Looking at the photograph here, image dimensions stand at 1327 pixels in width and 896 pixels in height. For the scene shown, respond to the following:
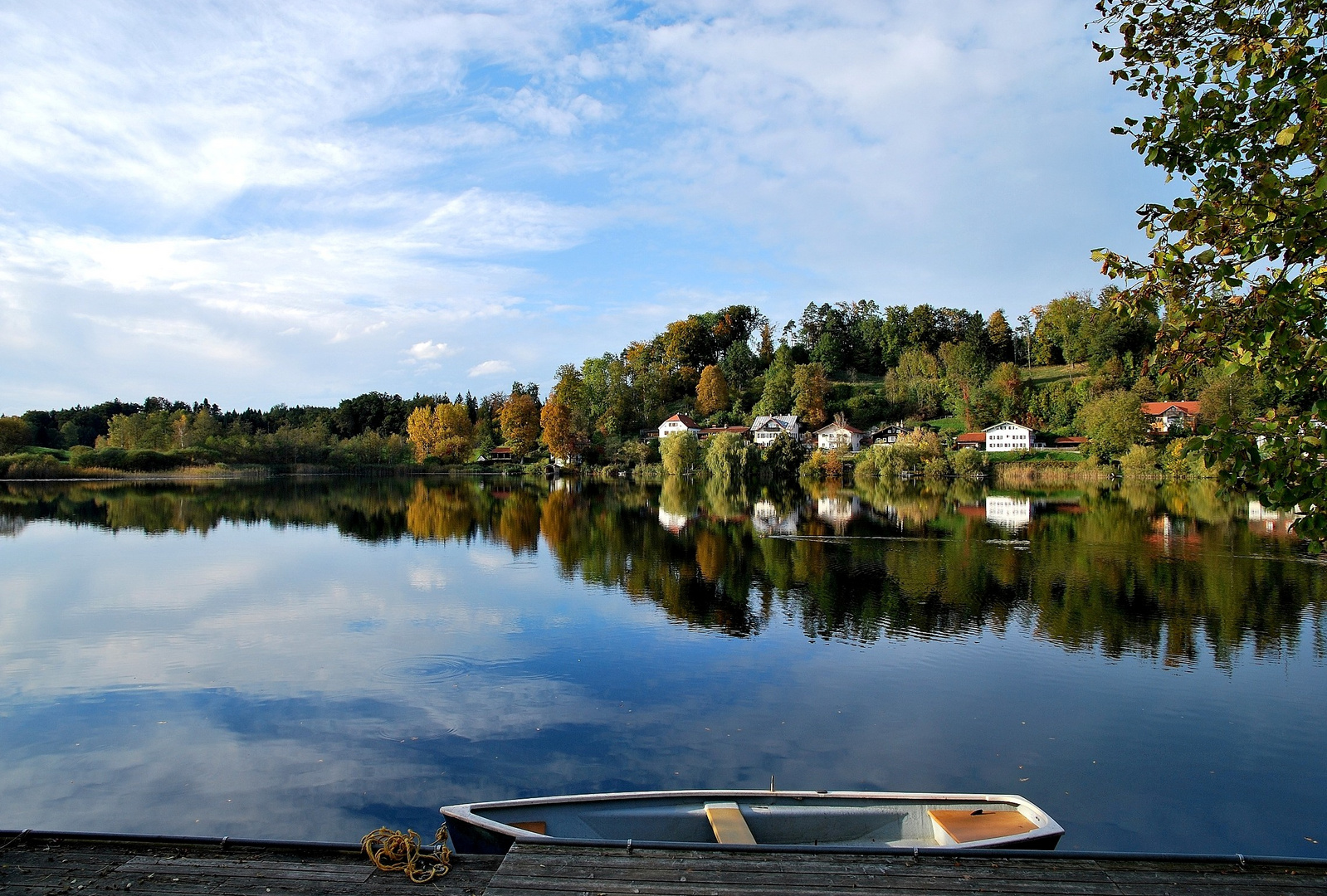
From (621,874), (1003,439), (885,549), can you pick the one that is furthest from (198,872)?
(1003,439)

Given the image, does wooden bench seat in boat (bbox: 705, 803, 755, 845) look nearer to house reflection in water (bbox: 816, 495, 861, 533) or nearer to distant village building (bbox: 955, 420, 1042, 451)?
house reflection in water (bbox: 816, 495, 861, 533)

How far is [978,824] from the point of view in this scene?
714cm

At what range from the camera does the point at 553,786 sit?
9383mm

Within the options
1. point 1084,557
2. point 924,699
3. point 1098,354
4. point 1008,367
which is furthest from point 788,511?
point 1098,354

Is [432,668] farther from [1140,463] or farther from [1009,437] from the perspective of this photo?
[1009,437]

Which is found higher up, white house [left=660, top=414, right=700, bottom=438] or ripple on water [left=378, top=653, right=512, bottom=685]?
white house [left=660, top=414, right=700, bottom=438]

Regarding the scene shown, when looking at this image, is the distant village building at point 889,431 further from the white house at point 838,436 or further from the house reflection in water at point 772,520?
the house reflection in water at point 772,520

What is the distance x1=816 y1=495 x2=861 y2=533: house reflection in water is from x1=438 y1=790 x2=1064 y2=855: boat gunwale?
28.7m

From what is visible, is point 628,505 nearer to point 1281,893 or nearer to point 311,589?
point 311,589

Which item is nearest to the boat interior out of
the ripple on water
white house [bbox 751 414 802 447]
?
the ripple on water

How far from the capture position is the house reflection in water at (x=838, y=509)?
1559 inches

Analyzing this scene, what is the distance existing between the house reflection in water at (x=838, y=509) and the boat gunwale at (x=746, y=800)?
2871 cm

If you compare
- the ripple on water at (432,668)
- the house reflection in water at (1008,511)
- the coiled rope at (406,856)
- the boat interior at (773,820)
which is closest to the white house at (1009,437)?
the house reflection in water at (1008,511)

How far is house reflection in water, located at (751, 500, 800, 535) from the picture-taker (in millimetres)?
36312
